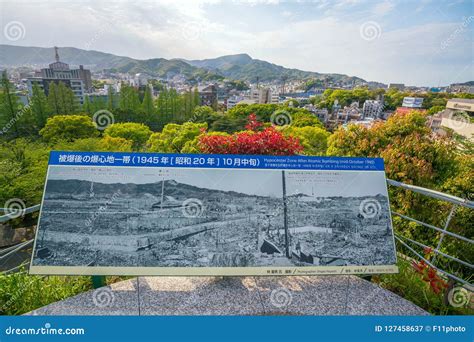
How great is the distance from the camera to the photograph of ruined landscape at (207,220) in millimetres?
2043

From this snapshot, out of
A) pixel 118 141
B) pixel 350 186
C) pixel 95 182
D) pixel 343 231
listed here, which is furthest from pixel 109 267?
pixel 118 141

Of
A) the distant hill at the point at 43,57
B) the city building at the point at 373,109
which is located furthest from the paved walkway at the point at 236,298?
the distant hill at the point at 43,57

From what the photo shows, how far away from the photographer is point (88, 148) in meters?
13.2

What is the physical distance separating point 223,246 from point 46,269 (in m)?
1.36

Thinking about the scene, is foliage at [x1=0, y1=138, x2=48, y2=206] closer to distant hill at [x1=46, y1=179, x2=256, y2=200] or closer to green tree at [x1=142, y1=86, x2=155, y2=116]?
distant hill at [x1=46, y1=179, x2=256, y2=200]

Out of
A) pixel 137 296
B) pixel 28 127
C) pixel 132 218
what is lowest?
pixel 28 127

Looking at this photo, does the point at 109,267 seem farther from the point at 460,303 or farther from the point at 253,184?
the point at 460,303

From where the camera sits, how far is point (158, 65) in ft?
449
